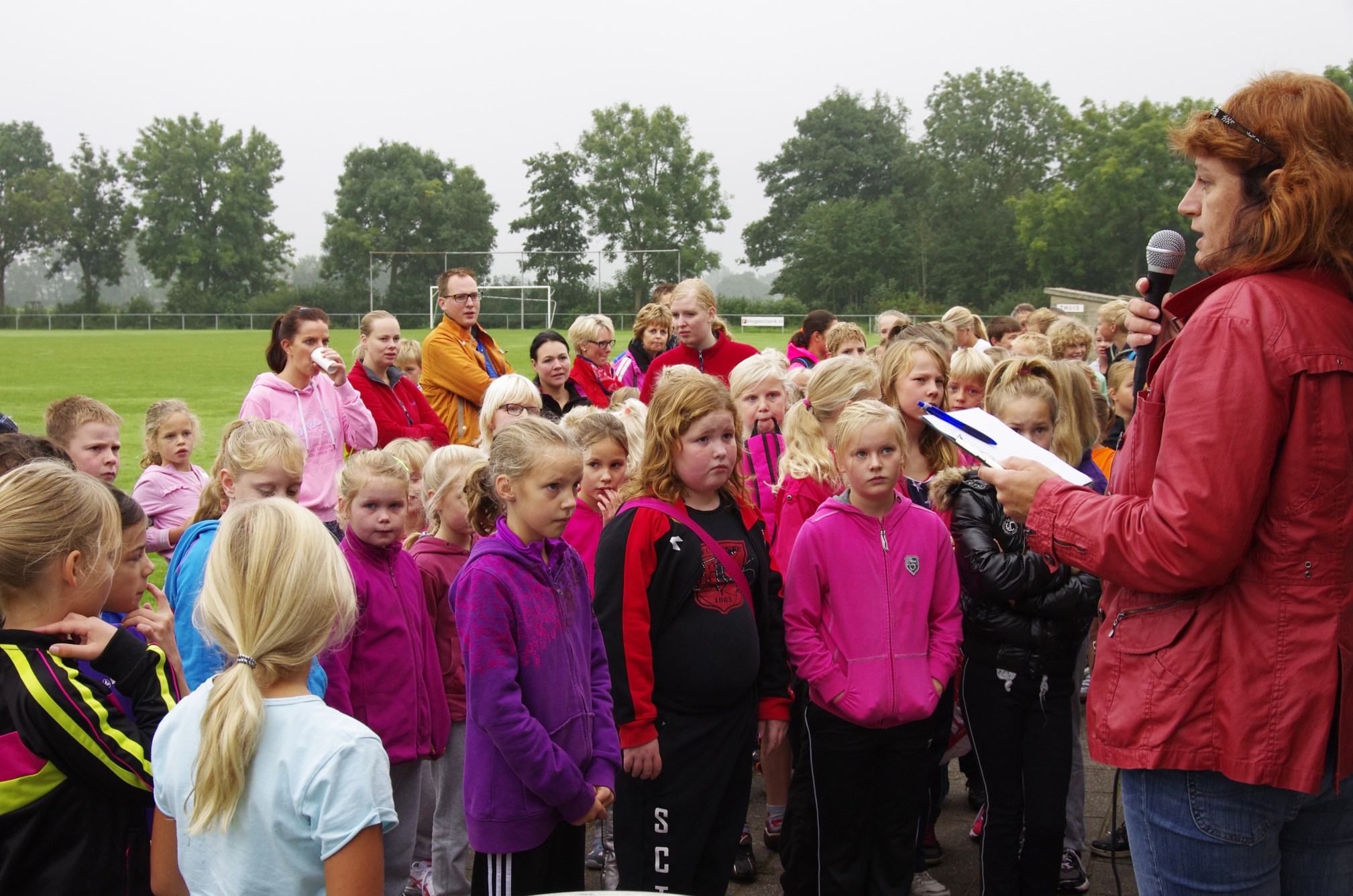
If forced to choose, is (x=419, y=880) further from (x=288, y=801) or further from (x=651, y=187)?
(x=651, y=187)

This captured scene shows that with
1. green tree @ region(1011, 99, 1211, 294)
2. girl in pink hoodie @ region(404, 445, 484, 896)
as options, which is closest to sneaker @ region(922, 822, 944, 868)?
girl in pink hoodie @ region(404, 445, 484, 896)

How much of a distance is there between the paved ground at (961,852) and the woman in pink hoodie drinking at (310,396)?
2.83m

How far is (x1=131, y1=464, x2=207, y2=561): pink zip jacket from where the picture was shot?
5.35m

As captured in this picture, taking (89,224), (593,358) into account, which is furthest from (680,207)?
(593,358)

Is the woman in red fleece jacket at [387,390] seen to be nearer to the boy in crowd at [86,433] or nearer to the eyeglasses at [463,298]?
the eyeglasses at [463,298]

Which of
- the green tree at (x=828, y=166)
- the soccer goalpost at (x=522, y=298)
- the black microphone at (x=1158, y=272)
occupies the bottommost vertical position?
the black microphone at (x=1158, y=272)

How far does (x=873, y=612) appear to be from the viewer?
11.7 ft

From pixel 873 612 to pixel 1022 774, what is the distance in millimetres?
A: 769

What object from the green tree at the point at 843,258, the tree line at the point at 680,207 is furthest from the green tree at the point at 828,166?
the green tree at the point at 843,258

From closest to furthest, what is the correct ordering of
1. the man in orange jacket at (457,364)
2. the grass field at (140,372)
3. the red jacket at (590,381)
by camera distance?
the man in orange jacket at (457,364) → the red jacket at (590,381) → the grass field at (140,372)

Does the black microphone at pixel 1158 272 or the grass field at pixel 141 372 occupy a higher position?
the black microphone at pixel 1158 272

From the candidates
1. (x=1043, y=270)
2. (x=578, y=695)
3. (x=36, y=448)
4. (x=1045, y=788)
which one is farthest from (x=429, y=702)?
(x=1043, y=270)

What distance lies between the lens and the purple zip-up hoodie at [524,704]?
2.78 meters

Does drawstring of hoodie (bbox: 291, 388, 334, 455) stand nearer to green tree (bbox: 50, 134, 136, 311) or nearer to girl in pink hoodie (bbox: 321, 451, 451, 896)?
girl in pink hoodie (bbox: 321, 451, 451, 896)
